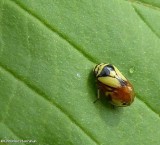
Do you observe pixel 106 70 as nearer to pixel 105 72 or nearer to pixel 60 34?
pixel 105 72

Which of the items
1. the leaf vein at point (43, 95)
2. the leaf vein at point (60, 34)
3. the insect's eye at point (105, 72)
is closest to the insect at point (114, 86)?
the insect's eye at point (105, 72)

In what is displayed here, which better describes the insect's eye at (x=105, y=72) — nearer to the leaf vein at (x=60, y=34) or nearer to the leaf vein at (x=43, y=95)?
the leaf vein at (x=60, y=34)

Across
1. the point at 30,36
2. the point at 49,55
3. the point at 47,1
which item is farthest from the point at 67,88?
the point at 47,1

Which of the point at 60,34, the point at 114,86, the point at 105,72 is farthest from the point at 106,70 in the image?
the point at 60,34

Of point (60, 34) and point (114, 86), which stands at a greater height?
point (60, 34)

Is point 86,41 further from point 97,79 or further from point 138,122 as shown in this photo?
point 138,122

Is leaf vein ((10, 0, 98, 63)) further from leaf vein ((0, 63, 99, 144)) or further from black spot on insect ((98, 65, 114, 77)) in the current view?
leaf vein ((0, 63, 99, 144))
